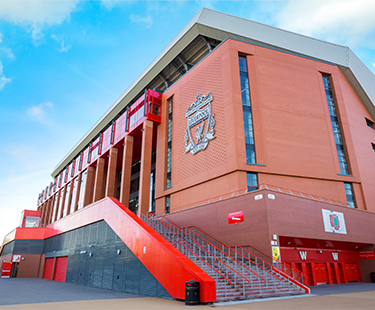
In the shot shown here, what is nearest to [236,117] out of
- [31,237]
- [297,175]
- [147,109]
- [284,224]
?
[297,175]

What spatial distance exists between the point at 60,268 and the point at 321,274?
24.8 m

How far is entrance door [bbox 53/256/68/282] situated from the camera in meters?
27.9

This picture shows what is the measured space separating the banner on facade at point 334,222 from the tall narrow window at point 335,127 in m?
8.08

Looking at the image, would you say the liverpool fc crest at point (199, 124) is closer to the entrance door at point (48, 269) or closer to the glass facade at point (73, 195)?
the entrance door at point (48, 269)

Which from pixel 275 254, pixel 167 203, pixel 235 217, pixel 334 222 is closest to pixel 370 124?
pixel 334 222

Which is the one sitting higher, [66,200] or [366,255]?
[66,200]

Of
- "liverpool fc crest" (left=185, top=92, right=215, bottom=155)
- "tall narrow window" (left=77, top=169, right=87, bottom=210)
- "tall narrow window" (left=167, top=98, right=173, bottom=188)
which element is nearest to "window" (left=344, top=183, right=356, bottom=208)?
"liverpool fc crest" (left=185, top=92, right=215, bottom=155)

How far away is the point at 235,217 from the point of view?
70.6ft

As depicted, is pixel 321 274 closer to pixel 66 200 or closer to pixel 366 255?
pixel 366 255

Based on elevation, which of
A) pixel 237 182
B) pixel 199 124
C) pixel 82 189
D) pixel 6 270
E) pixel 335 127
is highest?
pixel 199 124

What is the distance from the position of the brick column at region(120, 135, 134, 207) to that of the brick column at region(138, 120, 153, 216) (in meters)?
3.58

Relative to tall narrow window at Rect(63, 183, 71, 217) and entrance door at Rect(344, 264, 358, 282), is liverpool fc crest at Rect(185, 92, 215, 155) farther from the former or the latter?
tall narrow window at Rect(63, 183, 71, 217)

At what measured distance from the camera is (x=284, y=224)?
1972 cm

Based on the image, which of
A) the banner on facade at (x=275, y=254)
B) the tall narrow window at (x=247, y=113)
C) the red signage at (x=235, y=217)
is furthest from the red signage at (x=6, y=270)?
the banner on facade at (x=275, y=254)
